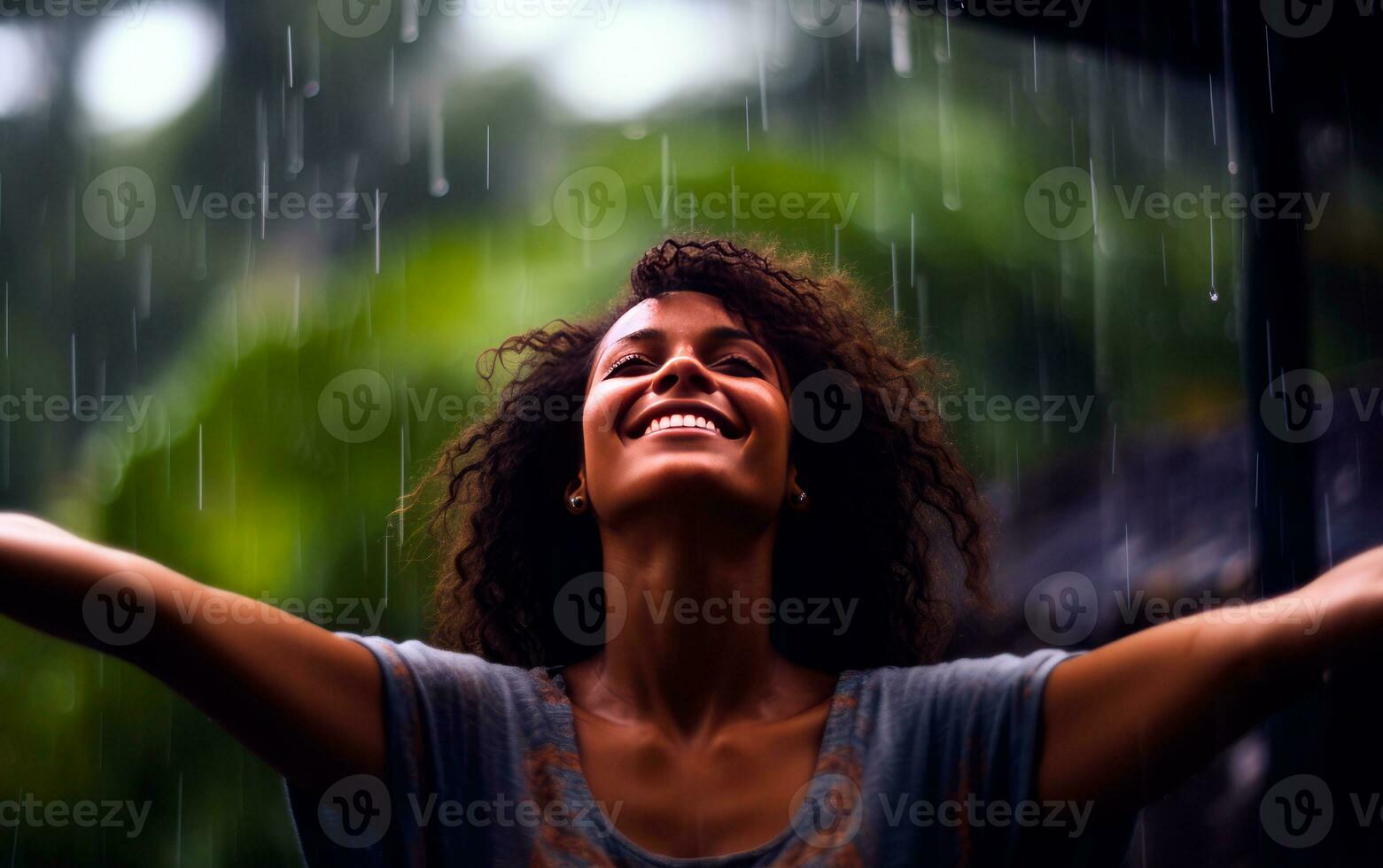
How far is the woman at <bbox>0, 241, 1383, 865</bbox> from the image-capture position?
1763 millimetres

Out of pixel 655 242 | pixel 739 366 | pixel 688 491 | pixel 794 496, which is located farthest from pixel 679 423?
pixel 655 242

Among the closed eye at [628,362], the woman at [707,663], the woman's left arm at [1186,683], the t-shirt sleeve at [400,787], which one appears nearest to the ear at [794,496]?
the woman at [707,663]

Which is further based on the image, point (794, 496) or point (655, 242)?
point (655, 242)

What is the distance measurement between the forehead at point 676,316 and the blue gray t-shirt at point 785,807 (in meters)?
0.77

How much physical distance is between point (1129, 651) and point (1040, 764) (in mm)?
227

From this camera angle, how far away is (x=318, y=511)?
436 cm

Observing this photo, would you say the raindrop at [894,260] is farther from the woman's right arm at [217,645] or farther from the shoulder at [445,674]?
the woman's right arm at [217,645]

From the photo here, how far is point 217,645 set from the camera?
5.80 feet

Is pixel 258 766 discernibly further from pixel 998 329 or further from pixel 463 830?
pixel 998 329

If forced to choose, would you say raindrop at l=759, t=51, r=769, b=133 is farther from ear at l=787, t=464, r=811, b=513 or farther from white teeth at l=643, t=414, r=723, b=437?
white teeth at l=643, t=414, r=723, b=437

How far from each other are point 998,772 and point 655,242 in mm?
2610

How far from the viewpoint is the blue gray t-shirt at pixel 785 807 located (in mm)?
1924

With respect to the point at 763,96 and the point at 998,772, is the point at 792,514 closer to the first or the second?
the point at 998,772

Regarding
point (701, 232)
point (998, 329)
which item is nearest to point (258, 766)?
point (701, 232)
